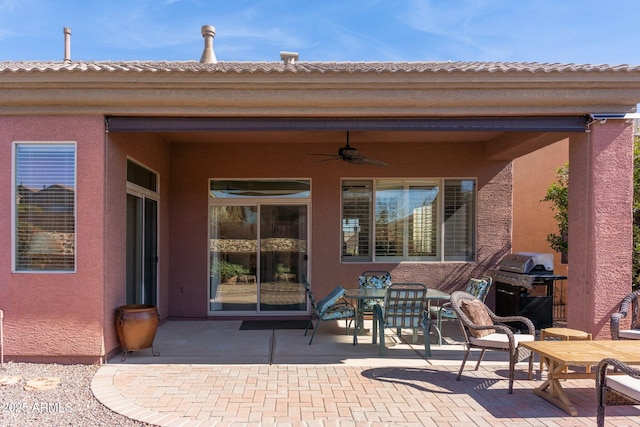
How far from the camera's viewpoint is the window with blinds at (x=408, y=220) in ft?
30.4

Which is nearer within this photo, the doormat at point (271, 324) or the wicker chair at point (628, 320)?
the wicker chair at point (628, 320)

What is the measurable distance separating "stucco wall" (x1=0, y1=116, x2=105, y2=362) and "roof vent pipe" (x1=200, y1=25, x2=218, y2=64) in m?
5.49

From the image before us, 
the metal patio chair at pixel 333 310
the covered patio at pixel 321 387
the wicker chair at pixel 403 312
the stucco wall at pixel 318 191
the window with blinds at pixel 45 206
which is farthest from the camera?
the stucco wall at pixel 318 191

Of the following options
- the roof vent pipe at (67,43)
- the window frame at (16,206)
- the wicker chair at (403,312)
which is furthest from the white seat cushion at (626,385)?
the roof vent pipe at (67,43)

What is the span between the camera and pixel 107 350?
5984 mm

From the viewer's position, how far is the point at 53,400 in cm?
469

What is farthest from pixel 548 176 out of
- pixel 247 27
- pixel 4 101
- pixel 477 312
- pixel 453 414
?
pixel 4 101

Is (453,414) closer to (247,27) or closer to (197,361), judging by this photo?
(197,361)

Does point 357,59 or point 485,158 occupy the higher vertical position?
point 357,59

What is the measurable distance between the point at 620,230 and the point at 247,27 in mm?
8651

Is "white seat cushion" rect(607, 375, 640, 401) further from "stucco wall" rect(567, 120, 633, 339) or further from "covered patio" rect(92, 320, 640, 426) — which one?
"stucco wall" rect(567, 120, 633, 339)

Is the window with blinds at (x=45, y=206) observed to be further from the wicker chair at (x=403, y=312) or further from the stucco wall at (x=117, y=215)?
the wicker chair at (x=403, y=312)

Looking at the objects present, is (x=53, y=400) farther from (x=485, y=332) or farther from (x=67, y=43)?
(x=67, y=43)

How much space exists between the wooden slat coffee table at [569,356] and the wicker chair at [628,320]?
71cm
